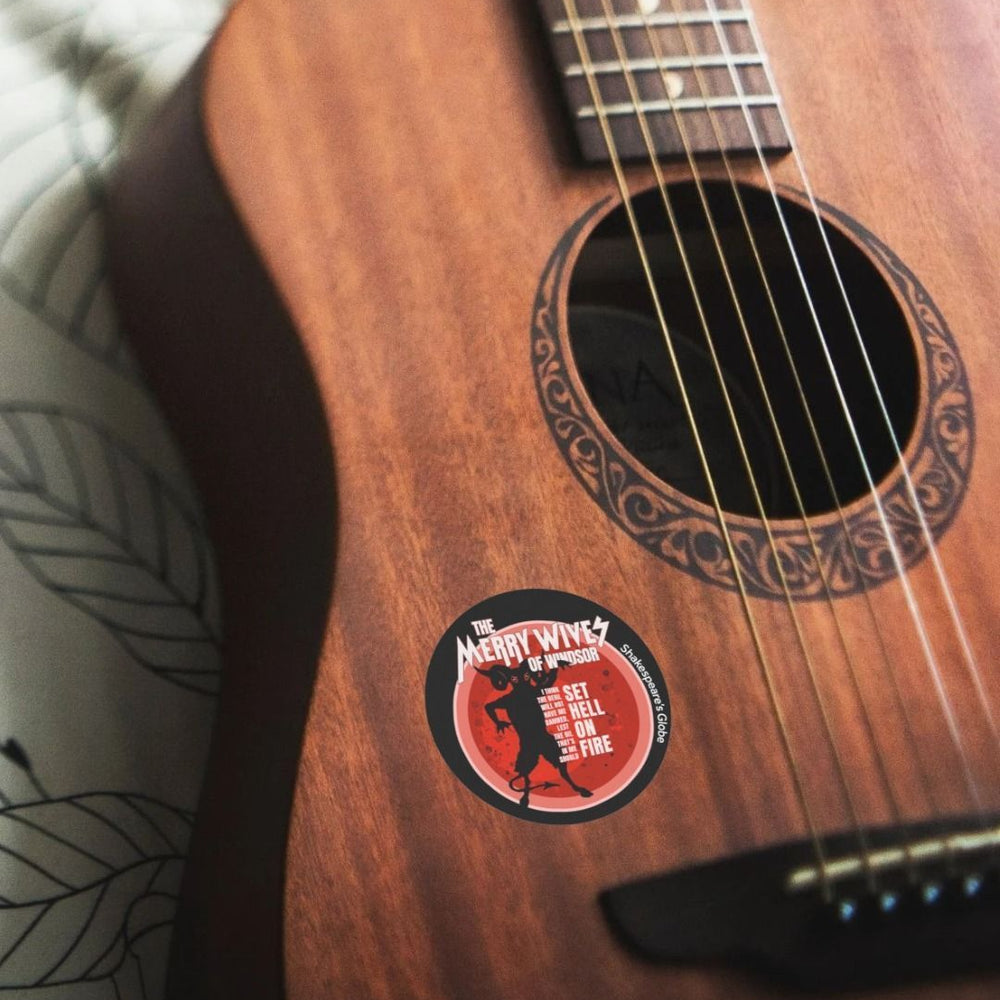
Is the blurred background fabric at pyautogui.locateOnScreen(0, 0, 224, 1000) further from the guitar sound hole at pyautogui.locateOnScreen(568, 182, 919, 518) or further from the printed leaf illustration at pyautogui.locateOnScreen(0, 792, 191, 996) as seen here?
the guitar sound hole at pyautogui.locateOnScreen(568, 182, 919, 518)

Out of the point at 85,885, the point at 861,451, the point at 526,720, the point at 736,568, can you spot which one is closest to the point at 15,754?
the point at 85,885

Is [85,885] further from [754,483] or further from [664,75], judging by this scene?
[664,75]

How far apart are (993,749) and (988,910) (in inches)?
3.3

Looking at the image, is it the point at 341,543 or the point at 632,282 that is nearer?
the point at 341,543

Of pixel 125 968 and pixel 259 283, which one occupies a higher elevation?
pixel 259 283

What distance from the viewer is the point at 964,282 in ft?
2.32

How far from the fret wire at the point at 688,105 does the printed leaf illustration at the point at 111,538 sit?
0.36 meters

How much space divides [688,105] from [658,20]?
69 millimetres

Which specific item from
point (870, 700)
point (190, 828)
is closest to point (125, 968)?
point (190, 828)

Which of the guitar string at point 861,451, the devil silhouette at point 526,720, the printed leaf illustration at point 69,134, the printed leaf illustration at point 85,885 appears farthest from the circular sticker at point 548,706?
the printed leaf illustration at point 69,134

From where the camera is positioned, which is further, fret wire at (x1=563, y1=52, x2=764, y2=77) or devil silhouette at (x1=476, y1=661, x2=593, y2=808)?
fret wire at (x1=563, y1=52, x2=764, y2=77)

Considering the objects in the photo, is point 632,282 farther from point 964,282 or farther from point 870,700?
point 870,700

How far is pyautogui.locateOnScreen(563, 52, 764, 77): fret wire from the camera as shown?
691 millimetres

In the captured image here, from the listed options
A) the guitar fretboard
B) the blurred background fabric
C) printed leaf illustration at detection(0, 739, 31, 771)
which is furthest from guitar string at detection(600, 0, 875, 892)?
printed leaf illustration at detection(0, 739, 31, 771)
